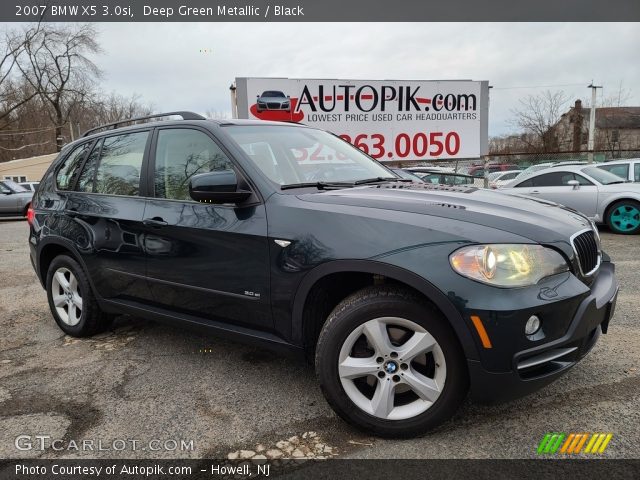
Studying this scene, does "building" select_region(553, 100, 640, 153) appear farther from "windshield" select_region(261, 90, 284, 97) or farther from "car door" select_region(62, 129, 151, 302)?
"car door" select_region(62, 129, 151, 302)

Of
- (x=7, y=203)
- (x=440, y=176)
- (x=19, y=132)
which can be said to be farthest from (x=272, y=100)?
(x=19, y=132)

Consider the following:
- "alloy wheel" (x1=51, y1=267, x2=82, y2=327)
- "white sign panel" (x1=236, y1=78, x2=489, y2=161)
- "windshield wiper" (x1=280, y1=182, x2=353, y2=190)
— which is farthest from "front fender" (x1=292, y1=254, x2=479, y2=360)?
"white sign panel" (x1=236, y1=78, x2=489, y2=161)

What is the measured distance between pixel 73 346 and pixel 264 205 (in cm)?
235

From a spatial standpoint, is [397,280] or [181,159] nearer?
[397,280]

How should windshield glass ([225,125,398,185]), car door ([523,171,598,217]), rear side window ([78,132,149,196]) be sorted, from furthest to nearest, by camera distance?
car door ([523,171,598,217]) → rear side window ([78,132,149,196]) → windshield glass ([225,125,398,185])

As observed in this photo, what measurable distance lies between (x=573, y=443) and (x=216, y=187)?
87.6 inches

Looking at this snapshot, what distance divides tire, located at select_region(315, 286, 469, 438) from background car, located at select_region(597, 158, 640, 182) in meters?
9.33

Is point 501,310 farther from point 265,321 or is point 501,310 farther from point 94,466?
point 94,466

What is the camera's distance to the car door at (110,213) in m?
3.40

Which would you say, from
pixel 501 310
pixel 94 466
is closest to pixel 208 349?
pixel 94 466

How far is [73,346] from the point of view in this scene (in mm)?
3955

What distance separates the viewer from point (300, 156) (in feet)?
10.8

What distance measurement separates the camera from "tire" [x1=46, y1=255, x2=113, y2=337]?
12.7 ft

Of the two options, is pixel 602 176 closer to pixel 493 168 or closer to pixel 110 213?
pixel 110 213
